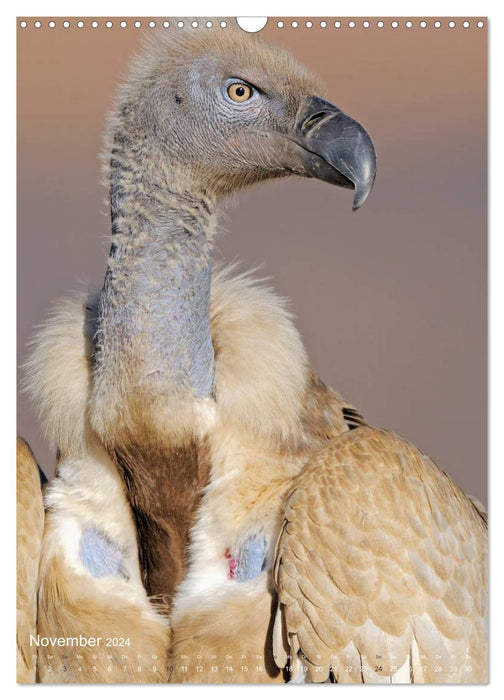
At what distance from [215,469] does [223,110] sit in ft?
3.33

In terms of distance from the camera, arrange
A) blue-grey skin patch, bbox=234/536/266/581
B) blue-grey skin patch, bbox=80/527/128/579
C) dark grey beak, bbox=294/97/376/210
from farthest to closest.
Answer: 1. blue-grey skin patch, bbox=80/527/128/579
2. blue-grey skin patch, bbox=234/536/266/581
3. dark grey beak, bbox=294/97/376/210

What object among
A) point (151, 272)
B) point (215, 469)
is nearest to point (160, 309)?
point (151, 272)

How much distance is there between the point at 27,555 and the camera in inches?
152

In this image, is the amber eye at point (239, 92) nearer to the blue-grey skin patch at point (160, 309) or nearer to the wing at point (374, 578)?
the blue-grey skin patch at point (160, 309)

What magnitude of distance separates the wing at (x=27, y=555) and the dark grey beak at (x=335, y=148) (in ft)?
3.96

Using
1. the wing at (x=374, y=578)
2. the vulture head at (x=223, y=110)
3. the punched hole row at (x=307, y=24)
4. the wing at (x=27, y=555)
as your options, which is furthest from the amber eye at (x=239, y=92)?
the wing at (x=27, y=555)

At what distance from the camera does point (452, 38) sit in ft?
12.6

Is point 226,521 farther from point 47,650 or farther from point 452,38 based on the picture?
point 452,38

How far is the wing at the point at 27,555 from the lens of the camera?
3.86 metres

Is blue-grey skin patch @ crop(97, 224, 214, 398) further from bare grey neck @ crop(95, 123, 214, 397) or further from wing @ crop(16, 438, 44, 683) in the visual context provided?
wing @ crop(16, 438, 44, 683)

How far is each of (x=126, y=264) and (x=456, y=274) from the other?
3.50ft

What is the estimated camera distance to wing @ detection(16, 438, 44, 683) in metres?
3.86

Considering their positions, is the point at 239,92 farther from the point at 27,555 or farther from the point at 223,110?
the point at 27,555

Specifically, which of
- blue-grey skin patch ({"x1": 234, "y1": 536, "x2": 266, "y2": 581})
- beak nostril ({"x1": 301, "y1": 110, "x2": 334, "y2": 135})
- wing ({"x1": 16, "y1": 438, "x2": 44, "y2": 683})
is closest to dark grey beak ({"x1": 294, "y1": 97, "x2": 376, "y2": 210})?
beak nostril ({"x1": 301, "y1": 110, "x2": 334, "y2": 135})
